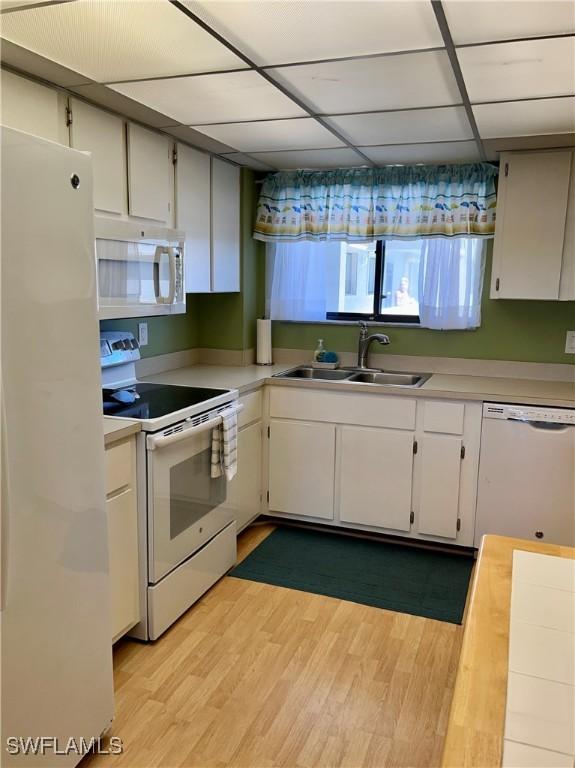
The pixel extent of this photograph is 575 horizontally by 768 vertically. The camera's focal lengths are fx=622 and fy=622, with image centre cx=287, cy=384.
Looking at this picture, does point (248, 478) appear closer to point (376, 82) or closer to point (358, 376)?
point (358, 376)

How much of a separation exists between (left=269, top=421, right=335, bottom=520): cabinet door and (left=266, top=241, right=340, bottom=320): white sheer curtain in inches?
34.9

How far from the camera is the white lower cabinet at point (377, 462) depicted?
128 inches

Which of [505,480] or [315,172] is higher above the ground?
[315,172]

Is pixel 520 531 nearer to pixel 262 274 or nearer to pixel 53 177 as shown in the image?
pixel 262 274

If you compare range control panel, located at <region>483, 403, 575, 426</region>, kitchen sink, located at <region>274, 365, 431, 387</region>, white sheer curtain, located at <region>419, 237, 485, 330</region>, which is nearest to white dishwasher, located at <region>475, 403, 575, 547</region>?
range control panel, located at <region>483, 403, 575, 426</region>

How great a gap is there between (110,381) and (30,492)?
144cm

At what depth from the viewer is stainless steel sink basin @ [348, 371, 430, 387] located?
3.68 m

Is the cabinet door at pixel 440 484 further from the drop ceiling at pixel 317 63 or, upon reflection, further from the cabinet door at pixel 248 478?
the drop ceiling at pixel 317 63

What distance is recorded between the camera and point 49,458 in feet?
5.28

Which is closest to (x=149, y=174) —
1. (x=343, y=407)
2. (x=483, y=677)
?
(x=343, y=407)

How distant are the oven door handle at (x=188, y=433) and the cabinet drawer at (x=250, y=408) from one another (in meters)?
0.23

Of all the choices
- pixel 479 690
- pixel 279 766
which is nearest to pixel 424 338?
pixel 279 766

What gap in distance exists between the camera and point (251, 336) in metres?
4.11

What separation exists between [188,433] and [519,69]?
1773 mm
